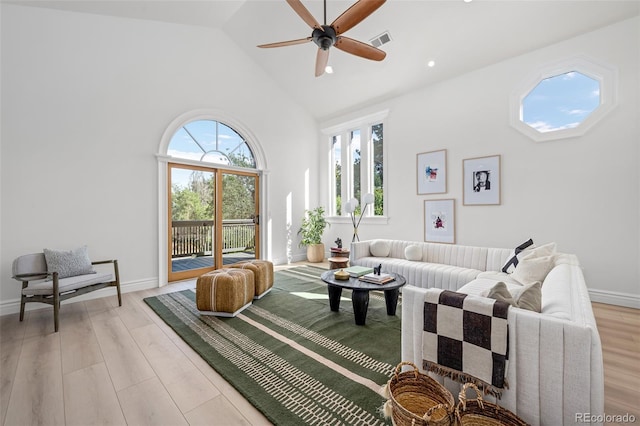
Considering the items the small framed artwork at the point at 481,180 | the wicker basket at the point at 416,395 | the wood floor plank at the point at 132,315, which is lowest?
the wood floor plank at the point at 132,315

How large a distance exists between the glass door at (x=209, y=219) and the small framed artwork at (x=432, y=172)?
3.28 metres

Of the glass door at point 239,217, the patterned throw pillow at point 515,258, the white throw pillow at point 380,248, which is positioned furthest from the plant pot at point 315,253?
the patterned throw pillow at point 515,258

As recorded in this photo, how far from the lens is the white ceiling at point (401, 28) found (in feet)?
10.9

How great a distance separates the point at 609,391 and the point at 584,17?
411cm

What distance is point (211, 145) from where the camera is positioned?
488 cm

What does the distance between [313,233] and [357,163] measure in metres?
1.90

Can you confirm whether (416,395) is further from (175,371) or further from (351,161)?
(351,161)

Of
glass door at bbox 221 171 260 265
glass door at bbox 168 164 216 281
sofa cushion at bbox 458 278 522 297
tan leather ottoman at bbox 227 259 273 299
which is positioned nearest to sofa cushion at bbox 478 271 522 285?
sofa cushion at bbox 458 278 522 297

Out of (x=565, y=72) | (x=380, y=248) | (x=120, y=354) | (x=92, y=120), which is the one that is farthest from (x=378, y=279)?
(x=92, y=120)

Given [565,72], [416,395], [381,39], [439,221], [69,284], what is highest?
[381,39]

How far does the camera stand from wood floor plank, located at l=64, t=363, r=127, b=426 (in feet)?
4.95

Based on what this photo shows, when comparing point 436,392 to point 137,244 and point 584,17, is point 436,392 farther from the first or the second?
point 584,17

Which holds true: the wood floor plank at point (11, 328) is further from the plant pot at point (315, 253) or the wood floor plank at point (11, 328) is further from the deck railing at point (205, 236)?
the plant pot at point (315, 253)

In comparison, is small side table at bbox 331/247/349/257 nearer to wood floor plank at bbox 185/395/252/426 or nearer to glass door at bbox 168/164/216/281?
Answer: glass door at bbox 168/164/216/281
